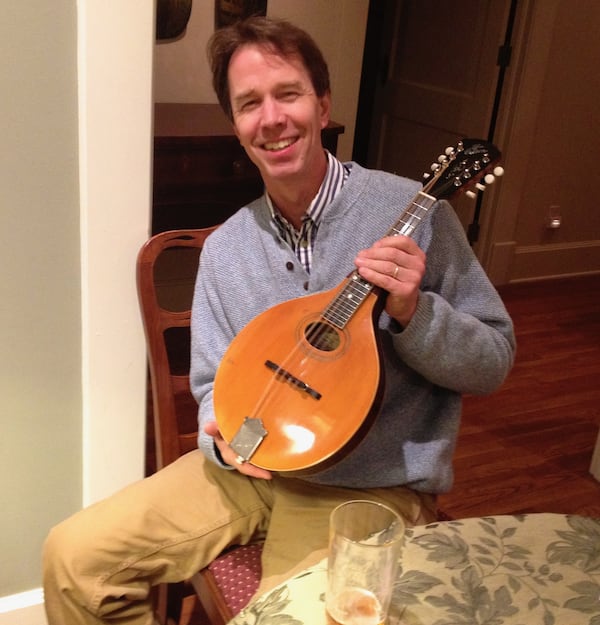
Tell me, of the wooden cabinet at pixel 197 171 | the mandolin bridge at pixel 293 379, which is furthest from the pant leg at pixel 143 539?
the wooden cabinet at pixel 197 171

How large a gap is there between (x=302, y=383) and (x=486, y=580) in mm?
356

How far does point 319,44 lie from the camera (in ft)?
9.34

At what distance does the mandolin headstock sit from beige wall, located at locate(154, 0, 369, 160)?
179 cm

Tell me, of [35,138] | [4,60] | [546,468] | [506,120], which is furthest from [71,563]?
[506,120]

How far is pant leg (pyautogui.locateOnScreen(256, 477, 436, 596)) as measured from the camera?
1082mm

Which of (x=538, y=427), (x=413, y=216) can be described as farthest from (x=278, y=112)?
(x=538, y=427)

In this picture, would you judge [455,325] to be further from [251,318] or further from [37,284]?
[37,284]

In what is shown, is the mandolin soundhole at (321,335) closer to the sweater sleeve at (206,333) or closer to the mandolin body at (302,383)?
the mandolin body at (302,383)

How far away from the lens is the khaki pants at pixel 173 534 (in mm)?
1101

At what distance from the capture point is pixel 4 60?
3.80ft

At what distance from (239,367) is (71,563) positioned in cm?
40

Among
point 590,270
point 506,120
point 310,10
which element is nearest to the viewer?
point 310,10

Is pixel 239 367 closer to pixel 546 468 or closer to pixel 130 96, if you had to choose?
pixel 130 96

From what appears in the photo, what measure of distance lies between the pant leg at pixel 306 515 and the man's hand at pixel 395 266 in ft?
1.15
